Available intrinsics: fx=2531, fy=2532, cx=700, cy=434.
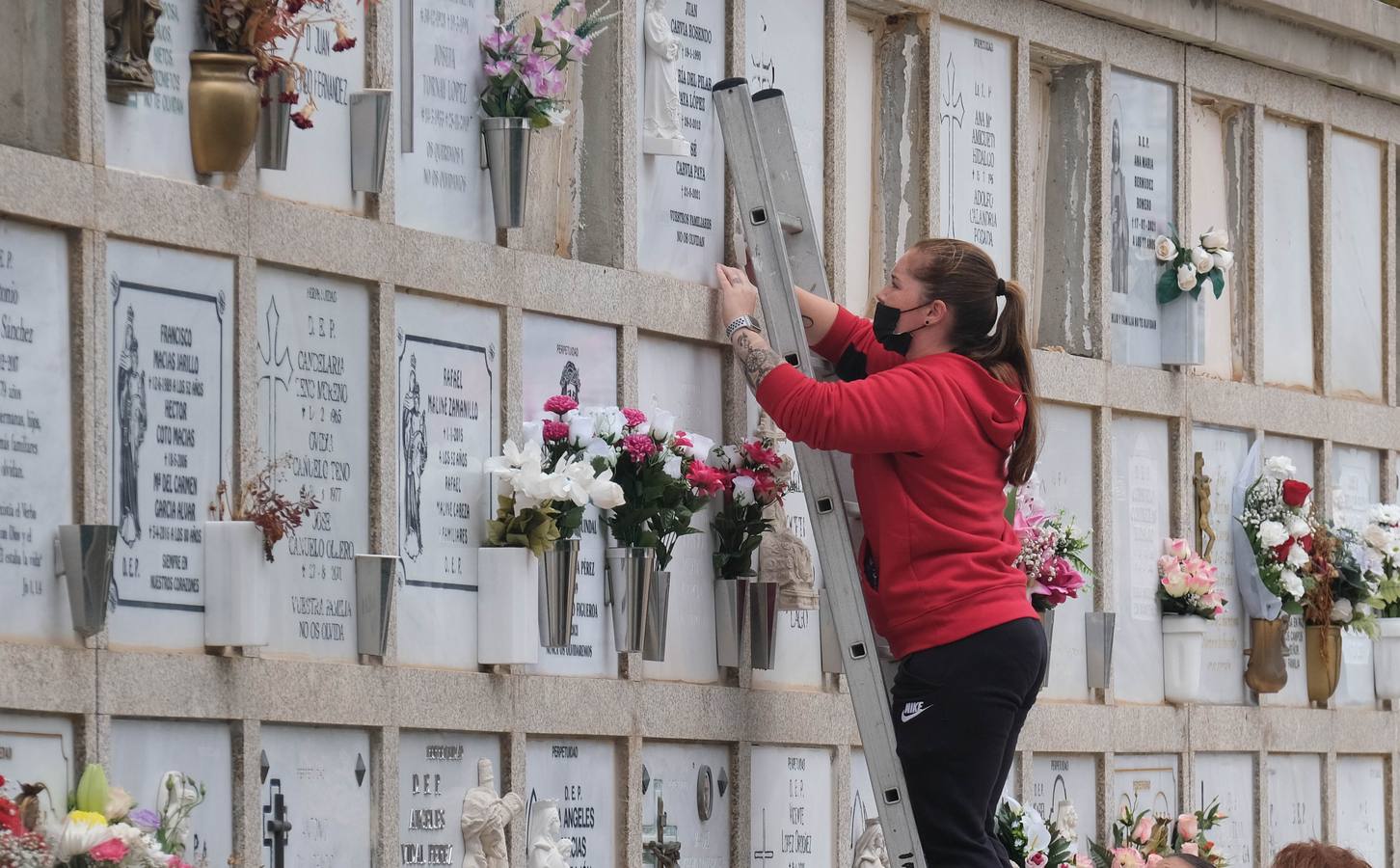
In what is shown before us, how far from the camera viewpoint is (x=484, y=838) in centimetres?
636

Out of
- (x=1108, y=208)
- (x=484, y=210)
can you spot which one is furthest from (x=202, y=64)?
(x=1108, y=208)

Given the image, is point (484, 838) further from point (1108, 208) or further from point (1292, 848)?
point (1108, 208)

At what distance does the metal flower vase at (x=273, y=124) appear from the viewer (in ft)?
19.6

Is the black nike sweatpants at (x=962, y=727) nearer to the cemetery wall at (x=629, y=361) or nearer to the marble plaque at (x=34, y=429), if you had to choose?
the cemetery wall at (x=629, y=361)

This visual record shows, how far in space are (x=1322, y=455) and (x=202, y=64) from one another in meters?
5.56

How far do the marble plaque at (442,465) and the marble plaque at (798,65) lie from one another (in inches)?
58.1

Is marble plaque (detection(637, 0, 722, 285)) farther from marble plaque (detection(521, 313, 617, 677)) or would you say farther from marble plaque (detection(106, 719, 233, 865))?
marble plaque (detection(106, 719, 233, 865))

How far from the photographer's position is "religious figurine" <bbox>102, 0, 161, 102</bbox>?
18.5ft

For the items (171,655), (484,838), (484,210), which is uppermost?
(484,210)

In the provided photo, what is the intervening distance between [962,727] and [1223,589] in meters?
3.16

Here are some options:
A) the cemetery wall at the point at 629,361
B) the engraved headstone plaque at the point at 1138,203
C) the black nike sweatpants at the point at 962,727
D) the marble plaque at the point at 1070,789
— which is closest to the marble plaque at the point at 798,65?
the cemetery wall at the point at 629,361

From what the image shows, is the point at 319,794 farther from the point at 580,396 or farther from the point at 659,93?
the point at 659,93

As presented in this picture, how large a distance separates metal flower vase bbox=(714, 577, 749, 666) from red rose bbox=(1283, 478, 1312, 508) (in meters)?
2.99

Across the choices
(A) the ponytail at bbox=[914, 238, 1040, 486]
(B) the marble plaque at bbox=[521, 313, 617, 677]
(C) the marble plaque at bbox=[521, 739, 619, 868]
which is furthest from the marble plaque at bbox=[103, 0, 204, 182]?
(A) the ponytail at bbox=[914, 238, 1040, 486]
